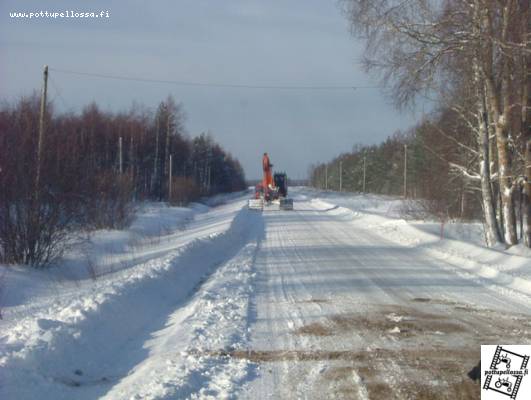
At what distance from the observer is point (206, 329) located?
973cm

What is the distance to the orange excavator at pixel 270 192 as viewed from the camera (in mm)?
55156

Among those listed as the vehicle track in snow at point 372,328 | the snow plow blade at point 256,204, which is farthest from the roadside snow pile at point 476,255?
the snow plow blade at point 256,204

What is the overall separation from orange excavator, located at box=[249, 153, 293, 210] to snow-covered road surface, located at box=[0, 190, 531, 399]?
37.6 metres

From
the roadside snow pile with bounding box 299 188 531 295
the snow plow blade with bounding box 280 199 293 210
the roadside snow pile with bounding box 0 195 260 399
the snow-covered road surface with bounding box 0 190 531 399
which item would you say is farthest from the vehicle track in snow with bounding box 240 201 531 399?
the snow plow blade with bounding box 280 199 293 210

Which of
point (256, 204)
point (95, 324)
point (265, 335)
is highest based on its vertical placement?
point (256, 204)

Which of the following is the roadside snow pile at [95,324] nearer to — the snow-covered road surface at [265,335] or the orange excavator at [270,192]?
the snow-covered road surface at [265,335]

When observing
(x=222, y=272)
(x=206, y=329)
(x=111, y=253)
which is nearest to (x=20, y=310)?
(x=206, y=329)

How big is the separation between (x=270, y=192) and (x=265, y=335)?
50.1 m

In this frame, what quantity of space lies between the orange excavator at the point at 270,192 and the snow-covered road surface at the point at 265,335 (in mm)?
37582

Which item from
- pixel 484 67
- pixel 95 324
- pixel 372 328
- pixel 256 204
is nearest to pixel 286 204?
pixel 256 204

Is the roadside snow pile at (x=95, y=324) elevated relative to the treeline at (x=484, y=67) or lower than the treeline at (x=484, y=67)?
lower

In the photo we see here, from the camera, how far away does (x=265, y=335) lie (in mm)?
9641

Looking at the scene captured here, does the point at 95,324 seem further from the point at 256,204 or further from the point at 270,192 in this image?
the point at 270,192

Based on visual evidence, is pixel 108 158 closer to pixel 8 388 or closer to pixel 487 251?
pixel 487 251
